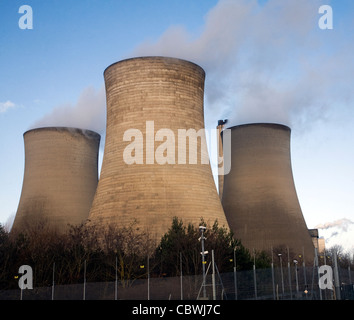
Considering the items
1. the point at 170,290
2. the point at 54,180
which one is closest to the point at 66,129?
the point at 54,180

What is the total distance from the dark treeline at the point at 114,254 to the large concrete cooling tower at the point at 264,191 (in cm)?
957

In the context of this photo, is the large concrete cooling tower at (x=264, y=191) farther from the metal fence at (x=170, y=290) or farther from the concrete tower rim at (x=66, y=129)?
the metal fence at (x=170, y=290)

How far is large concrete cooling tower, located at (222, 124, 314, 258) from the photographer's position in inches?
1364

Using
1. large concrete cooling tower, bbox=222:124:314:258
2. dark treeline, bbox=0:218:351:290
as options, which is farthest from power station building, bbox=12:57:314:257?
large concrete cooling tower, bbox=222:124:314:258

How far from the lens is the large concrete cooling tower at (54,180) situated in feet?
109

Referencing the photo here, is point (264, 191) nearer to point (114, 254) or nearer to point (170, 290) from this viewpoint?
point (114, 254)

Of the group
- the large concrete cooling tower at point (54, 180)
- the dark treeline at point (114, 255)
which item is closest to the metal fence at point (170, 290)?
the dark treeline at point (114, 255)

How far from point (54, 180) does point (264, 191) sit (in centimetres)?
1404

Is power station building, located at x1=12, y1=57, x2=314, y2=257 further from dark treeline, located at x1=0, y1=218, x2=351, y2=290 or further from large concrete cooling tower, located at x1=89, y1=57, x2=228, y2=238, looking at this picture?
dark treeline, located at x1=0, y1=218, x2=351, y2=290

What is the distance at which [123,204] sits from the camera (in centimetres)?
2564

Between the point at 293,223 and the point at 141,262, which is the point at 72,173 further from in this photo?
the point at 293,223

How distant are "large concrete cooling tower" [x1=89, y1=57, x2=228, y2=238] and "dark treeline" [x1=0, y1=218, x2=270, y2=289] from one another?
91cm

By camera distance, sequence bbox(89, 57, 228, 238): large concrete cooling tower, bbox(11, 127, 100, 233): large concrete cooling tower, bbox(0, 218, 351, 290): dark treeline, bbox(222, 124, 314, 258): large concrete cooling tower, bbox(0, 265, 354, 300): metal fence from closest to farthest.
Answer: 1. bbox(0, 265, 354, 300): metal fence
2. bbox(0, 218, 351, 290): dark treeline
3. bbox(89, 57, 228, 238): large concrete cooling tower
4. bbox(11, 127, 100, 233): large concrete cooling tower
5. bbox(222, 124, 314, 258): large concrete cooling tower
